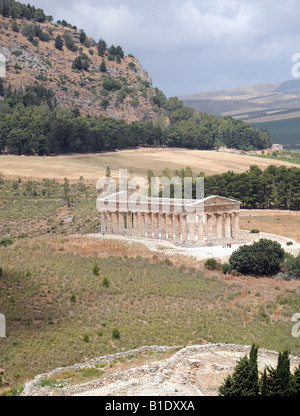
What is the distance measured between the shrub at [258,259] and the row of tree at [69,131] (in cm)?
7791

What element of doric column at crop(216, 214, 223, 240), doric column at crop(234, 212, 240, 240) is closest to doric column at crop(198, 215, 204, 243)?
doric column at crop(216, 214, 223, 240)

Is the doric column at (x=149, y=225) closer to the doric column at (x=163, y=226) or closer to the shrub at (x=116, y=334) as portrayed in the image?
the doric column at (x=163, y=226)

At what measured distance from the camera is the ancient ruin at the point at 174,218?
252 ft

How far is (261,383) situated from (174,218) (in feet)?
148

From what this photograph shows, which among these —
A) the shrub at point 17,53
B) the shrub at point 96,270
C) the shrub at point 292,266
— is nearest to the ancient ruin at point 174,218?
the shrub at point 292,266

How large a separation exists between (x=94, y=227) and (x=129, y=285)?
97.8ft

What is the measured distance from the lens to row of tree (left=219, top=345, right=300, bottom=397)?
33281mm

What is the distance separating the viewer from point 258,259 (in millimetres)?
67500

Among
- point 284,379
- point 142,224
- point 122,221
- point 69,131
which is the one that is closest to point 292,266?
point 142,224

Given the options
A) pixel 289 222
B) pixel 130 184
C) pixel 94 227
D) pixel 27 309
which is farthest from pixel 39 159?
pixel 27 309

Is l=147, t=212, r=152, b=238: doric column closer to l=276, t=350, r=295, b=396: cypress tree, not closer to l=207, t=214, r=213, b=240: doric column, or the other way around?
l=207, t=214, r=213, b=240: doric column

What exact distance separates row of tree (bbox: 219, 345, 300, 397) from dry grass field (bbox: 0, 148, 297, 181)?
8432 cm

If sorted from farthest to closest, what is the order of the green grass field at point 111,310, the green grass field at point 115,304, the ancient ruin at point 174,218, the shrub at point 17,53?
1. the shrub at point 17,53
2. the ancient ruin at point 174,218
3. the green grass field at point 115,304
4. the green grass field at point 111,310

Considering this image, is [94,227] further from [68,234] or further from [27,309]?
[27,309]
